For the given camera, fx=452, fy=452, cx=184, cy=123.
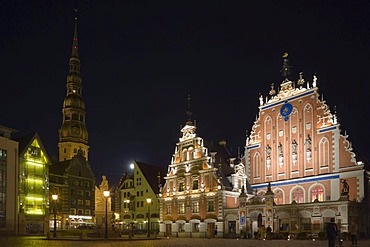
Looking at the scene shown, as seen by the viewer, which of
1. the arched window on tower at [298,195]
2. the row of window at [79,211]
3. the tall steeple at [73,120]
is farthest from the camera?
the tall steeple at [73,120]

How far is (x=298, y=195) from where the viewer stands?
49.4 metres

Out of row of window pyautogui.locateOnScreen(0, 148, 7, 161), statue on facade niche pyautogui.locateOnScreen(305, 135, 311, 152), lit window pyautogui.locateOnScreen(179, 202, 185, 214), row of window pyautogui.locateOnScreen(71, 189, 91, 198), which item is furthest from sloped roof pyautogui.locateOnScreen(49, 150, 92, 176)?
statue on facade niche pyautogui.locateOnScreen(305, 135, 311, 152)

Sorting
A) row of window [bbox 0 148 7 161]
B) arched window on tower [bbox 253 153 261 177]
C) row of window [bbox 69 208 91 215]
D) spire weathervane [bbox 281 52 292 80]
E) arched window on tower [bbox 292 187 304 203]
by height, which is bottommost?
row of window [bbox 69 208 91 215]

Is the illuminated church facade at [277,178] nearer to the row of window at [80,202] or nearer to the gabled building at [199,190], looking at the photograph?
the gabled building at [199,190]

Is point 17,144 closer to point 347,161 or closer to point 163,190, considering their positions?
point 163,190

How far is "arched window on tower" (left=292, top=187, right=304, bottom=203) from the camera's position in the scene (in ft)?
161

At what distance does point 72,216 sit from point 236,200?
3257 centimetres

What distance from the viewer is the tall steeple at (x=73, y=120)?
319 ft

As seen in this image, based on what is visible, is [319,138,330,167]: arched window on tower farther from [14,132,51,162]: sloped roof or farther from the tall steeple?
the tall steeple

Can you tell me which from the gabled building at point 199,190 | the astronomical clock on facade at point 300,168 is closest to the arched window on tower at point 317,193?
the astronomical clock on facade at point 300,168

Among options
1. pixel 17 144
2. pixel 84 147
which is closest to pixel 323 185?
pixel 17 144

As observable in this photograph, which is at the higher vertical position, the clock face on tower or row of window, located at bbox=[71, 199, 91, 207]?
the clock face on tower

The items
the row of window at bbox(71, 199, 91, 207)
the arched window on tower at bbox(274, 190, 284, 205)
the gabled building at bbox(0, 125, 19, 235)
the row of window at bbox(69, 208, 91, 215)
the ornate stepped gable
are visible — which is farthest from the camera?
the row of window at bbox(71, 199, 91, 207)

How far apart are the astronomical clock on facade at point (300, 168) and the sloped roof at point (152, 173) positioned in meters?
18.4
